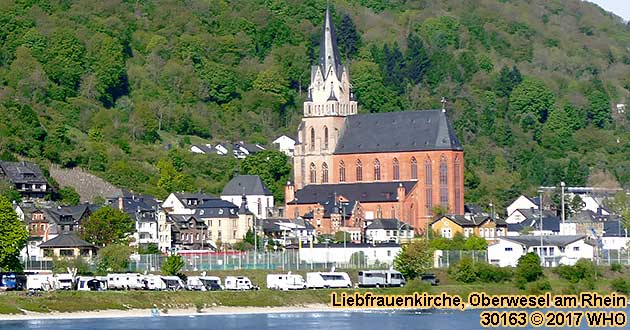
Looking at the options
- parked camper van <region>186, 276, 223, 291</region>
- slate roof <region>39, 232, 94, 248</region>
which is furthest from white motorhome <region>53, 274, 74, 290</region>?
slate roof <region>39, 232, 94, 248</region>

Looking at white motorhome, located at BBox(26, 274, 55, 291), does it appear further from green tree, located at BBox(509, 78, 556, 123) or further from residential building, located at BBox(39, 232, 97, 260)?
green tree, located at BBox(509, 78, 556, 123)

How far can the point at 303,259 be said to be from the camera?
4245 inches

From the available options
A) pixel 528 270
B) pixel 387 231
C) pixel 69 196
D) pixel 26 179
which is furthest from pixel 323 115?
pixel 528 270

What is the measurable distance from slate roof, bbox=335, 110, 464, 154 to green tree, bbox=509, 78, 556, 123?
174ft

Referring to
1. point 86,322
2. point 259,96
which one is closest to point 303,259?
point 86,322

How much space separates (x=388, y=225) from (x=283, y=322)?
151ft

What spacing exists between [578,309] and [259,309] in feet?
55.6

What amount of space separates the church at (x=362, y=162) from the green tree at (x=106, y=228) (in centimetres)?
2254

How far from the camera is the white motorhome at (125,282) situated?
91188 millimetres

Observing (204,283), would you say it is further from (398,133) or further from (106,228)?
(398,133)

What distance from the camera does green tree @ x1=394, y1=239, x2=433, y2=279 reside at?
101 m

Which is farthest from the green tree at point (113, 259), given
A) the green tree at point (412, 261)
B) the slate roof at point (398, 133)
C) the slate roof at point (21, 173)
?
the slate roof at point (398, 133)

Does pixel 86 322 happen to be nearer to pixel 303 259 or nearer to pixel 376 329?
pixel 376 329

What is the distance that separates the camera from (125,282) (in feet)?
300
